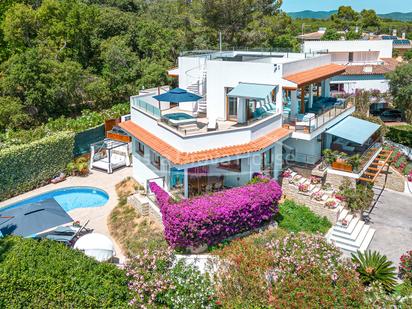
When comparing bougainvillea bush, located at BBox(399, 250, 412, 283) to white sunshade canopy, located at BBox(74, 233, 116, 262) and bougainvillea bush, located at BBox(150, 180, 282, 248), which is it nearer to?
bougainvillea bush, located at BBox(150, 180, 282, 248)

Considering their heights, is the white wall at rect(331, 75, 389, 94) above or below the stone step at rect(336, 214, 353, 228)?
above

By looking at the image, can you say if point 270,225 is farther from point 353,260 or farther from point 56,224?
point 56,224

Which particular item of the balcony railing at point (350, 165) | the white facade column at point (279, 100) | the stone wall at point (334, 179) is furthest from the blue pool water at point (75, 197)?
the balcony railing at point (350, 165)

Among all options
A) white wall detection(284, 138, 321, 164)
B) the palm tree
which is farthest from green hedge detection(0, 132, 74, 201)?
the palm tree

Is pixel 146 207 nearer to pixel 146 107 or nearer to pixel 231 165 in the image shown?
pixel 231 165

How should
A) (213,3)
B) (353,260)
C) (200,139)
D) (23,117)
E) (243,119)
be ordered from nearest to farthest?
(353,260) → (200,139) → (243,119) → (23,117) → (213,3)

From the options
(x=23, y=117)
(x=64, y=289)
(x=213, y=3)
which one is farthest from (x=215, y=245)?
(x=213, y=3)
